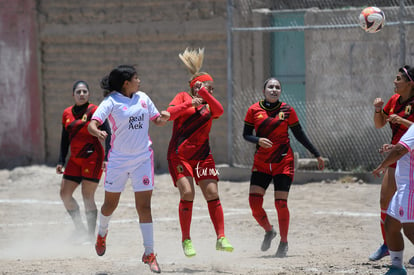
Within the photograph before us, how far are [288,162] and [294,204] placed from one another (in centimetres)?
349

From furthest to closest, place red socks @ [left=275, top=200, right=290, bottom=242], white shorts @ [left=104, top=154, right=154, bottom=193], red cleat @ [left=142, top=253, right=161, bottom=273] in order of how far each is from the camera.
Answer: red socks @ [left=275, top=200, right=290, bottom=242], white shorts @ [left=104, top=154, right=154, bottom=193], red cleat @ [left=142, top=253, right=161, bottom=273]

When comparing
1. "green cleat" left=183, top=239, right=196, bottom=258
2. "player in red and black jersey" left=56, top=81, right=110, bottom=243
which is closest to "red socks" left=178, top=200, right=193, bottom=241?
"green cleat" left=183, top=239, right=196, bottom=258

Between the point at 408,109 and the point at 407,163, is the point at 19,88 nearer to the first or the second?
the point at 408,109

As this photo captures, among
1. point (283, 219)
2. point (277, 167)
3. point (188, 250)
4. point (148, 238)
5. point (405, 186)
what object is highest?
point (405, 186)

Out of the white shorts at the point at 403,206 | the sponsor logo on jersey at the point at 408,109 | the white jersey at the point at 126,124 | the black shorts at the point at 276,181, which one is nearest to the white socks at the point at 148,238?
the white jersey at the point at 126,124

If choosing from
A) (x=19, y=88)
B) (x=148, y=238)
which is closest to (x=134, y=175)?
(x=148, y=238)

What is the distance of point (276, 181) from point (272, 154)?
0.30 m

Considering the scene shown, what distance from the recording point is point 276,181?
27.7 feet

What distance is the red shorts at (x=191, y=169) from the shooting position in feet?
26.1

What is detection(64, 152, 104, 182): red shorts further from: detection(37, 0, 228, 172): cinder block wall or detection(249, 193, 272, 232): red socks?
detection(37, 0, 228, 172): cinder block wall

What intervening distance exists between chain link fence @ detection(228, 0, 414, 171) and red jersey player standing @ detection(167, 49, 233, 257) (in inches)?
202

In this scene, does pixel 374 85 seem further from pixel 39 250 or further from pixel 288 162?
pixel 39 250

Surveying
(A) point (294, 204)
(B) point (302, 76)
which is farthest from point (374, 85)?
(A) point (294, 204)

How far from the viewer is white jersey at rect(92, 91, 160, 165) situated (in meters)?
7.33
